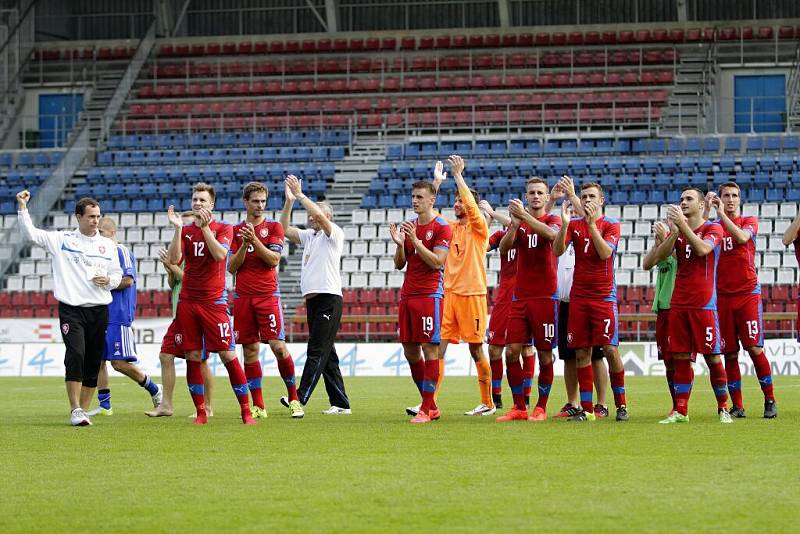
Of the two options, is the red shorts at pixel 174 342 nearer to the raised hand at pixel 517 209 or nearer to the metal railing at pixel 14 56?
the raised hand at pixel 517 209

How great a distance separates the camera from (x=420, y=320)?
12562 mm

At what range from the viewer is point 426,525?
6.53 meters

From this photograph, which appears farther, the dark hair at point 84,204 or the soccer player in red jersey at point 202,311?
the dark hair at point 84,204

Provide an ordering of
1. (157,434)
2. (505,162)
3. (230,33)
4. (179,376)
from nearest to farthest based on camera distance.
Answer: (157,434), (179,376), (505,162), (230,33)

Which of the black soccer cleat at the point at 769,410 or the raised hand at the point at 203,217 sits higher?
the raised hand at the point at 203,217

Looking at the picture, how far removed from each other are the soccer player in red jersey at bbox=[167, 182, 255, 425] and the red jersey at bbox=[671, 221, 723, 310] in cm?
417

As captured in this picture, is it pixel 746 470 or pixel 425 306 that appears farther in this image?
pixel 425 306

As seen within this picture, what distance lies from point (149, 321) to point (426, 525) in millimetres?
23201

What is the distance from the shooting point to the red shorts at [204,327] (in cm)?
1235

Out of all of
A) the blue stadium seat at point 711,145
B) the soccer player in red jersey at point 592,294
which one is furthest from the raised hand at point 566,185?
the blue stadium seat at point 711,145

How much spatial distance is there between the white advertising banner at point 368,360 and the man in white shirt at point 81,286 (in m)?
12.0

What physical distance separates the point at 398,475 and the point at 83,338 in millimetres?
5365

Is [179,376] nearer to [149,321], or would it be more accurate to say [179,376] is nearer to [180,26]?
[149,321]

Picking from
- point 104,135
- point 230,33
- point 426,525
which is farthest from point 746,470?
point 230,33
